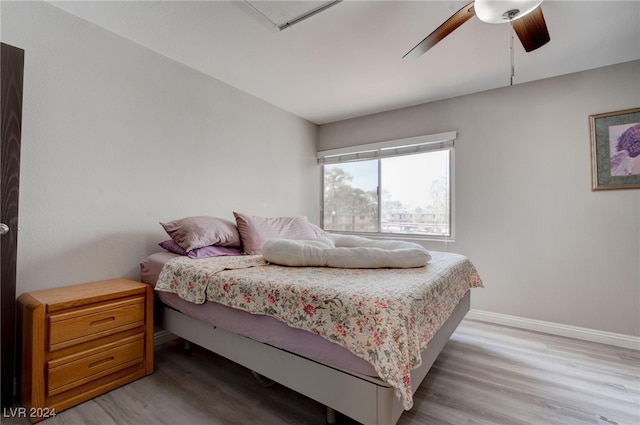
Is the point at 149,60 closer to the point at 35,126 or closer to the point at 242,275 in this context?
the point at 35,126

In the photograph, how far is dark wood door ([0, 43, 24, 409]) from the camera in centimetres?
153

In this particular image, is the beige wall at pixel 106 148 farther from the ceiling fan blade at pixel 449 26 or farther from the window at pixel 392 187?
the ceiling fan blade at pixel 449 26

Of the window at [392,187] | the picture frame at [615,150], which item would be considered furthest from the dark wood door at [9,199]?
the picture frame at [615,150]

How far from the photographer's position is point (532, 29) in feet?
5.34

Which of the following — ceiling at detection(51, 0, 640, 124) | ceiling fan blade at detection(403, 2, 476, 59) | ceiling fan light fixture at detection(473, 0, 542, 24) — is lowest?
ceiling fan light fixture at detection(473, 0, 542, 24)

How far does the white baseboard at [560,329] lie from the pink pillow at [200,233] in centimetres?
264

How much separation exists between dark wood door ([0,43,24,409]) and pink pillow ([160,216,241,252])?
84cm

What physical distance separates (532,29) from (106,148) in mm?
2912

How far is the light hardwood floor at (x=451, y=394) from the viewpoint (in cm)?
152

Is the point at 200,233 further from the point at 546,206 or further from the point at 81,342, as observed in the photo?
the point at 546,206

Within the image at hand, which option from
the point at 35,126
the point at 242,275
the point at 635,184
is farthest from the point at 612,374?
the point at 35,126

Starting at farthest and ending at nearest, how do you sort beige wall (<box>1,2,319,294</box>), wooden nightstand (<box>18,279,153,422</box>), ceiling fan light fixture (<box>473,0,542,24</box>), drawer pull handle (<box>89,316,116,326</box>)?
beige wall (<box>1,2,319,294</box>) < drawer pull handle (<box>89,316,116,326</box>) < wooden nightstand (<box>18,279,153,422</box>) < ceiling fan light fixture (<box>473,0,542,24</box>)

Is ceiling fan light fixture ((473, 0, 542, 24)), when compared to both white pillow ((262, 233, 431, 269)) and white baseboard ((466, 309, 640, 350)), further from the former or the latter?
white baseboard ((466, 309, 640, 350))

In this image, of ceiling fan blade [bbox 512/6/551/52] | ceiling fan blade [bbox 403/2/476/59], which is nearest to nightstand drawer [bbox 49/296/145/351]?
ceiling fan blade [bbox 403/2/476/59]
